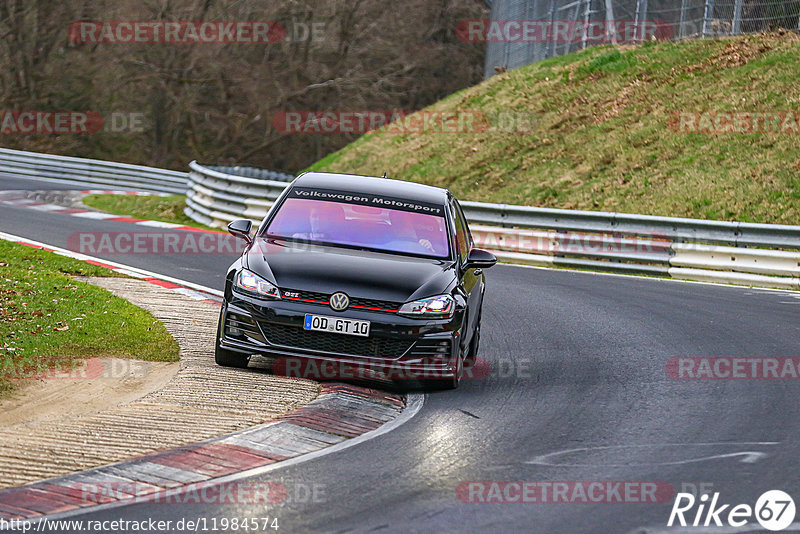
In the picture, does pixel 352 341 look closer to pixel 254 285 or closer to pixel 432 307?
pixel 432 307

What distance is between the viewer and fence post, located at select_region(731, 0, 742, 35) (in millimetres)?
29934

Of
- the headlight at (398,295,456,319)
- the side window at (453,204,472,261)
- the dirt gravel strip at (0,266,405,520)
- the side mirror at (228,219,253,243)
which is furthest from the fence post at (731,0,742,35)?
the dirt gravel strip at (0,266,405,520)

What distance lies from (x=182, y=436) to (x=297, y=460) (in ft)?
2.66

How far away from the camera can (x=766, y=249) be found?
18672 mm

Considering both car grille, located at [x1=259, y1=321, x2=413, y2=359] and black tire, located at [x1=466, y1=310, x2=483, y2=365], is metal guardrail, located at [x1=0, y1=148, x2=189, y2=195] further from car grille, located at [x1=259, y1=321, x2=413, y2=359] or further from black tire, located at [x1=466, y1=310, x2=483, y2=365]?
car grille, located at [x1=259, y1=321, x2=413, y2=359]

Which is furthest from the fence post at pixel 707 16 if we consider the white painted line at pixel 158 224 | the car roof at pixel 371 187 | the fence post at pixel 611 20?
the car roof at pixel 371 187

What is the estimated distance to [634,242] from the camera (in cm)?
1969

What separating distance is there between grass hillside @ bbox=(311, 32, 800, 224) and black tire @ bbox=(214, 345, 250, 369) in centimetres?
1533

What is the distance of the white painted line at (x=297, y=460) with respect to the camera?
18.4 ft

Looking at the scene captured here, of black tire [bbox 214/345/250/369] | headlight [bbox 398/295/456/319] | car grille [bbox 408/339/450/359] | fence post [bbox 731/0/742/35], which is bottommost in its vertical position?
black tire [bbox 214/345/250/369]

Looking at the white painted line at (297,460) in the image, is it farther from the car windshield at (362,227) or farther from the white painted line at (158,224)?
the white painted line at (158,224)

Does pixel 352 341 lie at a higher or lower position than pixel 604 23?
lower

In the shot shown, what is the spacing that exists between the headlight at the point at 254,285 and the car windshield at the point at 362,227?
898mm

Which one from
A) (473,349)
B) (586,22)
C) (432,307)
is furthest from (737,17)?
(432,307)
